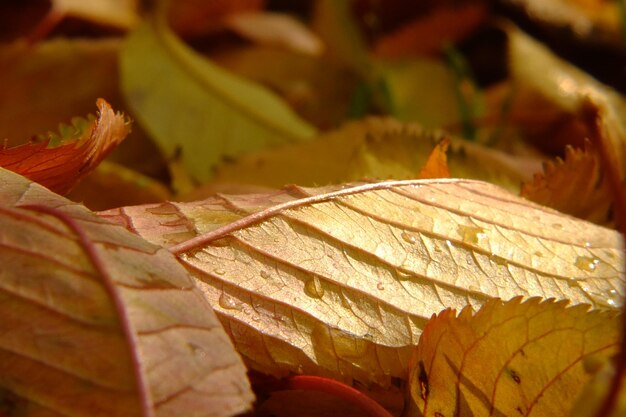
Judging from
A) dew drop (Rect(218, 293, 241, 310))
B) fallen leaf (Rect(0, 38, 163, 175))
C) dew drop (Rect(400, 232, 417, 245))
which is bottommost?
fallen leaf (Rect(0, 38, 163, 175))

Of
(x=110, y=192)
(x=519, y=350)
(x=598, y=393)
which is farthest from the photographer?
(x=110, y=192)

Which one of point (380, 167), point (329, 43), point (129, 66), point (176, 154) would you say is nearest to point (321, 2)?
point (329, 43)

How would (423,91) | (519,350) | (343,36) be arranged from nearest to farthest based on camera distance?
(519,350), (423,91), (343,36)

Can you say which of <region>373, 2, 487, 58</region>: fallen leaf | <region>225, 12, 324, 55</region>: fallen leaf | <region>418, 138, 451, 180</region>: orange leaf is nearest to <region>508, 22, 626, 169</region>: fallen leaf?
<region>373, 2, 487, 58</region>: fallen leaf

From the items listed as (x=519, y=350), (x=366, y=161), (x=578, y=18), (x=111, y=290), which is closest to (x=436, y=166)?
(x=366, y=161)

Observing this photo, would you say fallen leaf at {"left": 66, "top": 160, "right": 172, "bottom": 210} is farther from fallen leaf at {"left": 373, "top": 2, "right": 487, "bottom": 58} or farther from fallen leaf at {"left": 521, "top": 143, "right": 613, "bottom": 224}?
fallen leaf at {"left": 373, "top": 2, "right": 487, "bottom": 58}

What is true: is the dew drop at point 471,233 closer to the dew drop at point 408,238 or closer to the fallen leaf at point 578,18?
the dew drop at point 408,238

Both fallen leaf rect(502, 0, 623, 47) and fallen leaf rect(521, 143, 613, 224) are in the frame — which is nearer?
fallen leaf rect(521, 143, 613, 224)

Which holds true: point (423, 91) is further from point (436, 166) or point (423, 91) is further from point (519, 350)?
point (519, 350)

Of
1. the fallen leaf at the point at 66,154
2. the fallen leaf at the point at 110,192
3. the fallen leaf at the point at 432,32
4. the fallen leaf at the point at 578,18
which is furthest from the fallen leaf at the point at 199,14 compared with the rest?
the fallen leaf at the point at 66,154
